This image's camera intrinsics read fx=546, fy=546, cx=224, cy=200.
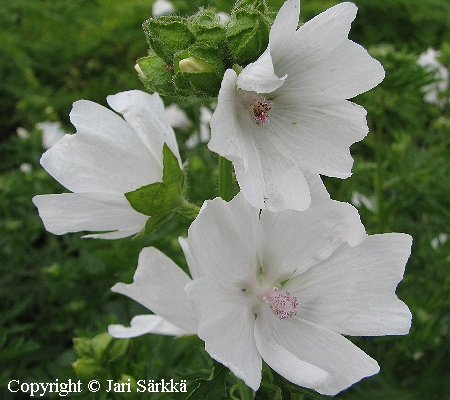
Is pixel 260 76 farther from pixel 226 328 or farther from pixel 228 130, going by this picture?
pixel 226 328

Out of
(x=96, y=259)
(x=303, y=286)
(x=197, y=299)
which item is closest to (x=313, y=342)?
(x=303, y=286)

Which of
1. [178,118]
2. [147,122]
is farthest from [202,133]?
[147,122]

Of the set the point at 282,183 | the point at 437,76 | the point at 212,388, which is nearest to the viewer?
the point at 282,183

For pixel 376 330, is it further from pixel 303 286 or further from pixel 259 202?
pixel 259 202

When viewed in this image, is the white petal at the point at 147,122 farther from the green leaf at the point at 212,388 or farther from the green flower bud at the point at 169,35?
the green leaf at the point at 212,388

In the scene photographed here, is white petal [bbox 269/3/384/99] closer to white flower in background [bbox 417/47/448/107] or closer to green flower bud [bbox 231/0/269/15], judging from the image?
green flower bud [bbox 231/0/269/15]

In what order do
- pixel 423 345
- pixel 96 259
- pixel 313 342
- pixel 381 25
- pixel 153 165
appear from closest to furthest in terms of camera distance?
1. pixel 313 342
2. pixel 153 165
3. pixel 423 345
4. pixel 96 259
5. pixel 381 25
